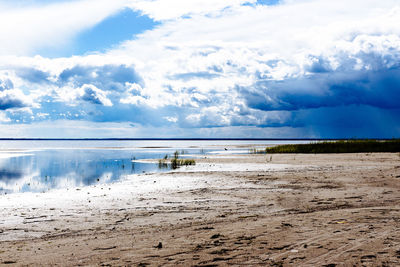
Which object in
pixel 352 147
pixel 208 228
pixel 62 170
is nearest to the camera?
pixel 208 228

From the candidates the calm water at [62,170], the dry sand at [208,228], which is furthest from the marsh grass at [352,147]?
the dry sand at [208,228]

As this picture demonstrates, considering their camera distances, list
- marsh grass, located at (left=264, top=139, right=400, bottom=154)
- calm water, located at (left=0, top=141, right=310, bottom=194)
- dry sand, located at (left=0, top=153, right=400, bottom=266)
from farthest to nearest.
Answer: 1. marsh grass, located at (left=264, top=139, right=400, bottom=154)
2. calm water, located at (left=0, top=141, right=310, bottom=194)
3. dry sand, located at (left=0, top=153, right=400, bottom=266)

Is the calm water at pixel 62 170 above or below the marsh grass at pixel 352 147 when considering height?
below

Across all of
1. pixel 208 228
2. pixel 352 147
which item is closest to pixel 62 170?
pixel 208 228

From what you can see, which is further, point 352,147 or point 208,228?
point 352,147

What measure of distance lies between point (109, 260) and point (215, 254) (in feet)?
6.94

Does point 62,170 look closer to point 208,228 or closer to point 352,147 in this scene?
point 208,228

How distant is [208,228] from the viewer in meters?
9.91

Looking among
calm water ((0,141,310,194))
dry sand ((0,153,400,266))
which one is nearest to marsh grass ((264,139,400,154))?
calm water ((0,141,310,194))

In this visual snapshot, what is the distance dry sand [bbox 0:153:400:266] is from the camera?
7.38 meters

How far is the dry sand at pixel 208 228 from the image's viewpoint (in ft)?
24.2

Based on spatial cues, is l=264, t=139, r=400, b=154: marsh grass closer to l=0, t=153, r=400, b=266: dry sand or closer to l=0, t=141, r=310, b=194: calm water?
l=0, t=141, r=310, b=194: calm water

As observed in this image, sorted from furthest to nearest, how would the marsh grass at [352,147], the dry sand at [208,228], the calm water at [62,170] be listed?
the marsh grass at [352,147] → the calm water at [62,170] → the dry sand at [208,228]

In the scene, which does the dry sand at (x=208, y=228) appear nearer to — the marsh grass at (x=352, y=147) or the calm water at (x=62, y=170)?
the calm water at (x=62, y=170)
